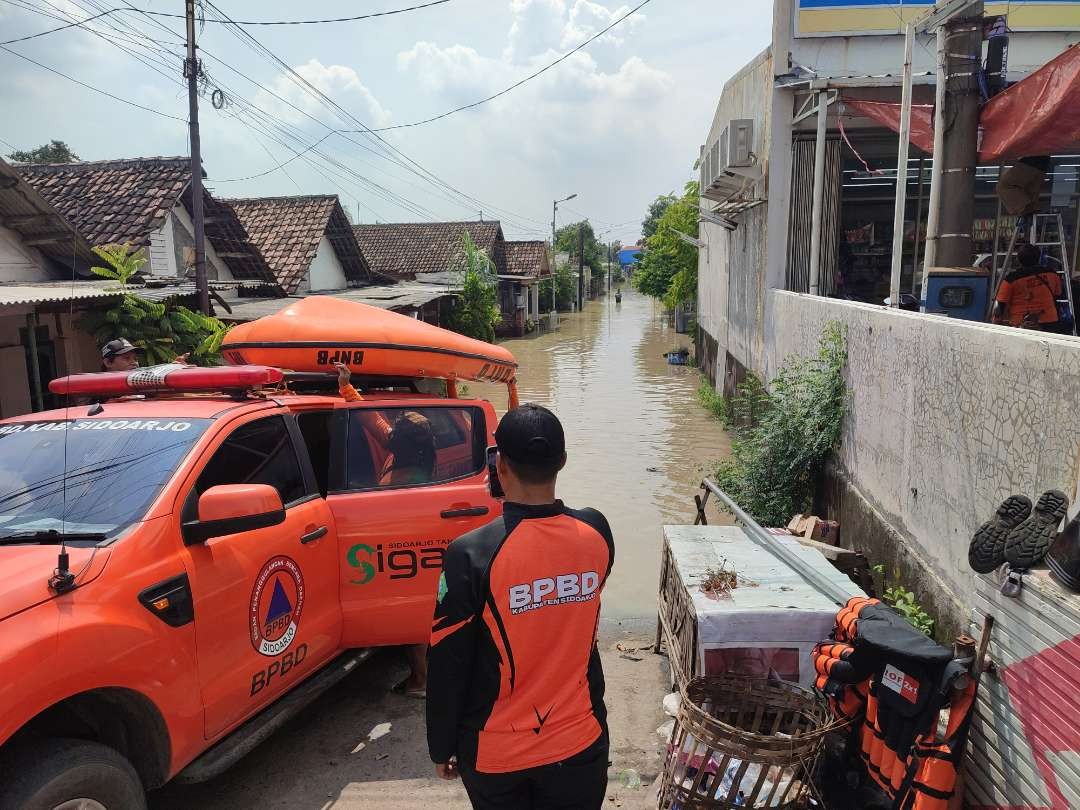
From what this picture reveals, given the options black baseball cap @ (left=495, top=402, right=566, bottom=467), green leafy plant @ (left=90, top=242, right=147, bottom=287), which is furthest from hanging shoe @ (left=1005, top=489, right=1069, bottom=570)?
green leafy plant @ (left=90, top=242, right=147, bottom=287)

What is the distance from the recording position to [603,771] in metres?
2.13

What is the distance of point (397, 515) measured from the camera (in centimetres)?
394

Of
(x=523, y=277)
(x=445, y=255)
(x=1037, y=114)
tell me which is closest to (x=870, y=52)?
(x=1037, y=114)

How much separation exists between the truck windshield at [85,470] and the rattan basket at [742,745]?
2.37m

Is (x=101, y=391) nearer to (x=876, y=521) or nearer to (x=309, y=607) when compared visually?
(x=309, y=607)

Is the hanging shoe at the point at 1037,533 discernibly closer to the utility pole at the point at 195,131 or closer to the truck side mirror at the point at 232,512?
the truck side mirror at the point at 232,512

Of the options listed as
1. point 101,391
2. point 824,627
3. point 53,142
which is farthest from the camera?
point 53,142

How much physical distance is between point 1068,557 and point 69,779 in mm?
3353

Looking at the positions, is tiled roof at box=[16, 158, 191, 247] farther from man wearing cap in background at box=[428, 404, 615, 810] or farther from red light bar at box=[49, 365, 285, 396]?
man wearing cap in background at box=[428, 404, 615, 810]

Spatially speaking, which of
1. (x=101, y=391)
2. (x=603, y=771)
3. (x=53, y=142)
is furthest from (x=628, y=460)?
(x=53, y=142)

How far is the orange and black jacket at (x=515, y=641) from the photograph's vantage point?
194 cm

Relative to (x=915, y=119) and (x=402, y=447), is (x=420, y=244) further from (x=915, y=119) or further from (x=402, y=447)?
(x=402, y=447)

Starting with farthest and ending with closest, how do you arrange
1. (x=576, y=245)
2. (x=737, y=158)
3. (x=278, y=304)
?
(x=576, y=245)
(x=278, y=304)
(x=737, y=158)

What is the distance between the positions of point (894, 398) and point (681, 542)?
1844 mm
